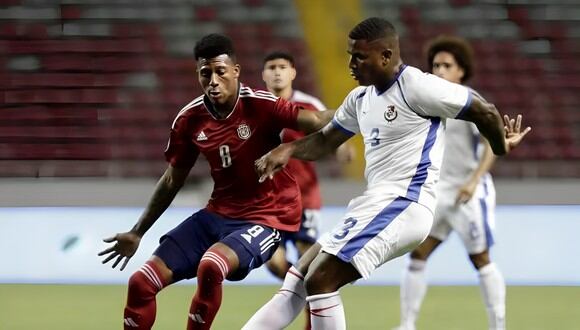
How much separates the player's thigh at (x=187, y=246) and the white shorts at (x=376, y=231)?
0.79m

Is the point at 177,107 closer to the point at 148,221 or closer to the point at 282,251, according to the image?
the point at 282,251

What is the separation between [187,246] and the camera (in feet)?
17.8

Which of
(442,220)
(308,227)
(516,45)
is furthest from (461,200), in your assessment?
(516,45)

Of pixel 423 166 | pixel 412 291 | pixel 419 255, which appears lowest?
pixel 412 291

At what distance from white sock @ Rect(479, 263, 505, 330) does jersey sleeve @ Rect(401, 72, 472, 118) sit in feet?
6.70

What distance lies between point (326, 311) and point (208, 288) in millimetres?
619

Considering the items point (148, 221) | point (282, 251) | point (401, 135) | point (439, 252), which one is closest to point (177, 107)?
point (439, 252)

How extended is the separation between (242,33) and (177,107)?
123 centimetres

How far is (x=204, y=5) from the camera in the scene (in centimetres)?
1301

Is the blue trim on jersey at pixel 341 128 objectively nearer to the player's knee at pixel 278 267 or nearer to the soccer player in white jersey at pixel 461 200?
the soccer player in white jersey at pixel 461 200

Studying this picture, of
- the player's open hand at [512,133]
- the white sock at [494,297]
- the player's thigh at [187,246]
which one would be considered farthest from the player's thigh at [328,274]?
the white sock at [494,297]

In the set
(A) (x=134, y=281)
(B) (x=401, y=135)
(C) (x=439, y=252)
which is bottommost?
(C) (x=439, y=252)

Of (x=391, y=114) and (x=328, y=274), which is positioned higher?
(x=391, y=114)

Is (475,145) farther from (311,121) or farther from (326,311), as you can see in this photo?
(326,311)
